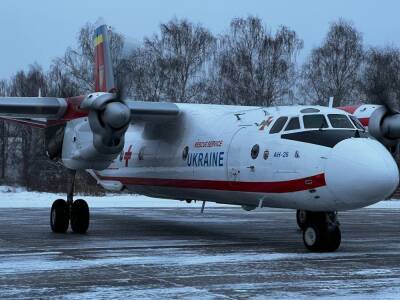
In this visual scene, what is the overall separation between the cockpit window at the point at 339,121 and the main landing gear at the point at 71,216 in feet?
19.6

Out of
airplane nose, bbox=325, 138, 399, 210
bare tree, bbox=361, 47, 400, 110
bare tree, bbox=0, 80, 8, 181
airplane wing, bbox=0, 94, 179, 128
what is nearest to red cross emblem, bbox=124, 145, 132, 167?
airplane wing, bbox=0, 94, 179, 128

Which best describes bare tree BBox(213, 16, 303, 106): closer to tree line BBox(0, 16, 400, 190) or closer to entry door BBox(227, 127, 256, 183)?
tree line BBox(0, 16, 400, 190)

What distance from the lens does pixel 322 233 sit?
10453 mm

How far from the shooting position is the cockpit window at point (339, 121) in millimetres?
10711

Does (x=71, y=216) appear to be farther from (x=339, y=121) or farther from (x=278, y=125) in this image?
(x=339, y=121)

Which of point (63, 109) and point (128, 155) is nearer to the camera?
point (63, 109)

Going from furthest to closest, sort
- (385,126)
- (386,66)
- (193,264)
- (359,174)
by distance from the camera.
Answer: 1. (386,66)
2. (385,126)
3. (359,174)
4. (193,264)

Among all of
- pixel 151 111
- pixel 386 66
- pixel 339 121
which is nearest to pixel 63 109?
pixel 151 111

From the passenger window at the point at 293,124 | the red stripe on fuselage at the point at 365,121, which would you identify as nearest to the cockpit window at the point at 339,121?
the passenger window at the point at 293,124

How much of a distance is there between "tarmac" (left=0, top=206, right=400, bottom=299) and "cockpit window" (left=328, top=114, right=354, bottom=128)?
2.11m

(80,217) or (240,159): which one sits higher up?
(240,159)

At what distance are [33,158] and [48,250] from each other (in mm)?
35703

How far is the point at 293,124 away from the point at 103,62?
7729 mm

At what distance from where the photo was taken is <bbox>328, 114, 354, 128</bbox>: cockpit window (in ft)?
35.1
